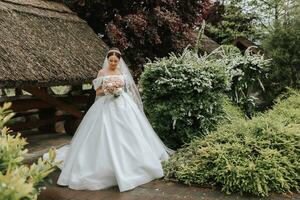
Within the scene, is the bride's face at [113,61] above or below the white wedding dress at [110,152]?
above

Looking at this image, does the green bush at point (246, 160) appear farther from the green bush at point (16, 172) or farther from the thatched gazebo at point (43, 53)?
the green bush at point (16, 172)

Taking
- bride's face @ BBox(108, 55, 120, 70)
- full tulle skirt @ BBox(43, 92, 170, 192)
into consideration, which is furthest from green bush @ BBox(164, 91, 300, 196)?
bride's face @ BBox(108, 55, 120, 70)

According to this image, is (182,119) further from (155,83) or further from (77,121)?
(77,121)

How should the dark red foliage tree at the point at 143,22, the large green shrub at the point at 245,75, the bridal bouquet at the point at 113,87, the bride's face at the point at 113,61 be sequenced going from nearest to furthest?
the bridal bouquet at the point at 113,87, the bride's face at the point at 113,61, the large green shrub at the point at 245,75, the dark red foliage tree at the point at 143,22

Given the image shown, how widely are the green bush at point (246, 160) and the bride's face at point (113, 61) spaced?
1.90 meters

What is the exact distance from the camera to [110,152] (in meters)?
6.19

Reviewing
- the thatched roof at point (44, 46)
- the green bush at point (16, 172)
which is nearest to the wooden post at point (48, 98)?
the thatched roof at point (44, 46)

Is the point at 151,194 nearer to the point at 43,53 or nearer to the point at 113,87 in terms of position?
the point at 113,87

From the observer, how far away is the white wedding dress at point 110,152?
611 cm

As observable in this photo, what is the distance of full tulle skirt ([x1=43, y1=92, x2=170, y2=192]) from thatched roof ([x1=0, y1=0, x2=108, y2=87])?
177cm

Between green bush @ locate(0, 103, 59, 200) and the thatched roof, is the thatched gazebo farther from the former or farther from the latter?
green bush @ locate(0, 103, 59, 200)

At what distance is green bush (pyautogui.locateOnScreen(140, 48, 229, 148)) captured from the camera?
814cm

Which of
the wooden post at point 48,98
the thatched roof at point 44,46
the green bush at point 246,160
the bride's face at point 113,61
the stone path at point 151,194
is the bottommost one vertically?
the stone path at point 151,194

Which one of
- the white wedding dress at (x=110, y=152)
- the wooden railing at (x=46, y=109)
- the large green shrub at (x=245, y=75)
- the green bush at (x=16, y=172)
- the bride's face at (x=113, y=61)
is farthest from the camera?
the large green shrub at (x=245, y=75)
